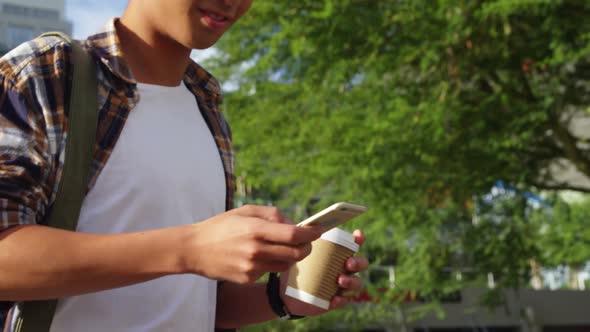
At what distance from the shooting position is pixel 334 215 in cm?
111

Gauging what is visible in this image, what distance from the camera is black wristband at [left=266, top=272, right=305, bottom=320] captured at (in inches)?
61.4

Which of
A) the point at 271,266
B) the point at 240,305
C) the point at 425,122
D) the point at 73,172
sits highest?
the point at 425,122

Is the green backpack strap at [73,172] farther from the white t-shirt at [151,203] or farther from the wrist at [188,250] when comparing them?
the wrist at [188,250]

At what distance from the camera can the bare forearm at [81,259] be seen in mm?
1069

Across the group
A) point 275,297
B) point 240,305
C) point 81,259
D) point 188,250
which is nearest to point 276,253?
point 188,250

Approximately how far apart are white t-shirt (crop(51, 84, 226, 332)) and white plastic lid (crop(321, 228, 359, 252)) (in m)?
0.24

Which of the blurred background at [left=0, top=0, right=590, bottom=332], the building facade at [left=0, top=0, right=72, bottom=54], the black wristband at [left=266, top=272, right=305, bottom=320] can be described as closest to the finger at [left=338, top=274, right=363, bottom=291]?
the black wristband at [left=266, top=272, right=305, bottom=320]

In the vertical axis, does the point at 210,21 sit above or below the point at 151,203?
above

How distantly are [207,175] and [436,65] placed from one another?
23.5 feet

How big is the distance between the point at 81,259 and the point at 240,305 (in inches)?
25.1

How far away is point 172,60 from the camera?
5.04ft

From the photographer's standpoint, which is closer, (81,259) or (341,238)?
(81,259)

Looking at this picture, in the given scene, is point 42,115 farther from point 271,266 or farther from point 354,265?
point 354,265

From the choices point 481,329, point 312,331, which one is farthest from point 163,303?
point 481,329
